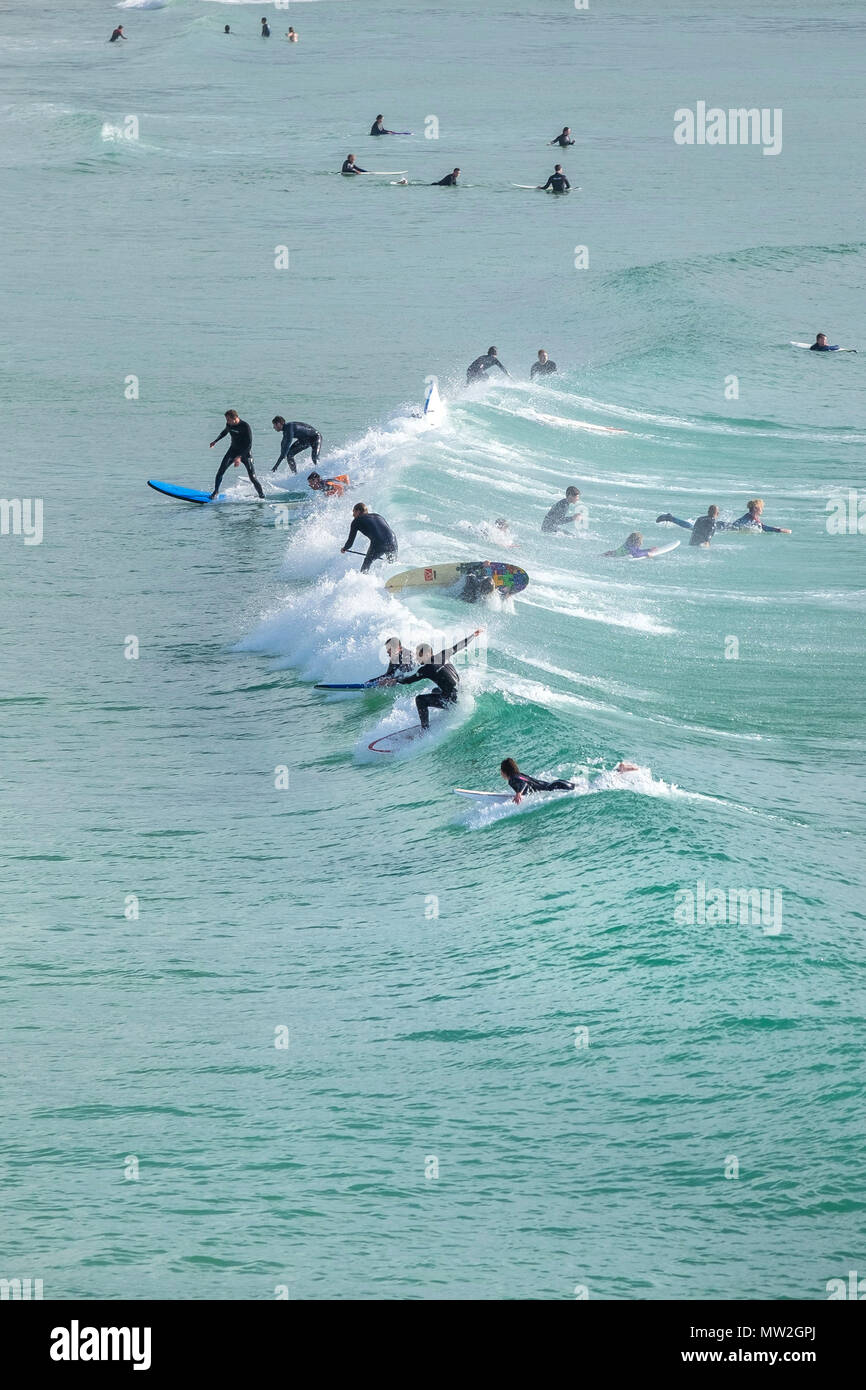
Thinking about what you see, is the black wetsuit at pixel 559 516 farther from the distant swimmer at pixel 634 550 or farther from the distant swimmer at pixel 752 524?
the distant swimmer at pixel 752 524

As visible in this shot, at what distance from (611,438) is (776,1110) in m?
28.4

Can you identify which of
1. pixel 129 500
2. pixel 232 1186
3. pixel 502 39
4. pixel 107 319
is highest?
pixel 502 39

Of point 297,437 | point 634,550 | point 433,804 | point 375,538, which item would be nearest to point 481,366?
point 297,437

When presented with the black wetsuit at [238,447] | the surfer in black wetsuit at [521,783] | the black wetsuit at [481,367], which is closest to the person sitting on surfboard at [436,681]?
the surfer in black wetsuit at [521,783]

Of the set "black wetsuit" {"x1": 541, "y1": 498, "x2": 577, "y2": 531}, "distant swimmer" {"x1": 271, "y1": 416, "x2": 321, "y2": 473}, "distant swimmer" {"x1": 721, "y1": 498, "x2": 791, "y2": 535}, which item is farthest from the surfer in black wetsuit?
"distant swimmer" {"x1": 271, "y1": 416, "x2": 321, "y2": 473}

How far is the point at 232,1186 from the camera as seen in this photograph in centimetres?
1284

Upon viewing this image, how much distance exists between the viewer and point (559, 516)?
105 ft

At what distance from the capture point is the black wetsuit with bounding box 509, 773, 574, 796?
18.3m

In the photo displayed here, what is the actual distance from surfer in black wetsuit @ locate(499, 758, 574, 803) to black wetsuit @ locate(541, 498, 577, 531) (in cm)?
1382

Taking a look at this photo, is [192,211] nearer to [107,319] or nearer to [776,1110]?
[107,319]

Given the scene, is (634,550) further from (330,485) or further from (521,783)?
(521,783)

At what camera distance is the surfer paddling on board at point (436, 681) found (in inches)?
823

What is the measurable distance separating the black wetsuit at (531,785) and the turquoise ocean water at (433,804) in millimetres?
364

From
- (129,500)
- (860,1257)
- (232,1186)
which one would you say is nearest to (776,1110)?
(860,1257)
